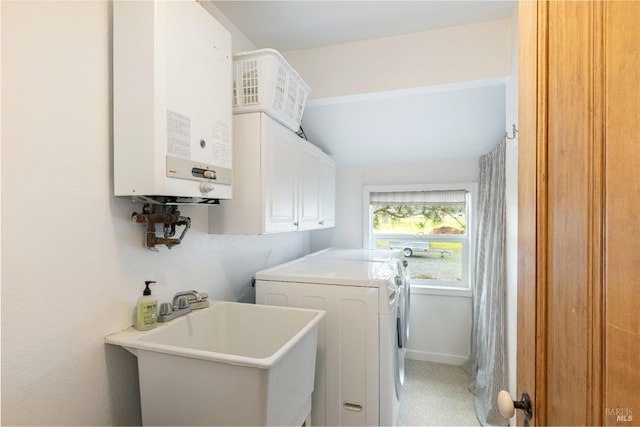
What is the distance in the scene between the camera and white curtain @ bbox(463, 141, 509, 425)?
84.9 inches

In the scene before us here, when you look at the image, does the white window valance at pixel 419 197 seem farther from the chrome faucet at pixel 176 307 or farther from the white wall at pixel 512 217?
the chrome faucet at pixel 176 307

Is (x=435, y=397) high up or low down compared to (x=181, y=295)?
down

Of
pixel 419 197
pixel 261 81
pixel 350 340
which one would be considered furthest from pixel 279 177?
pixel 419 197

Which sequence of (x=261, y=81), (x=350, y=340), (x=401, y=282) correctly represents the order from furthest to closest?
(x=401, y=282) → (x=350, y=340) → (x=261, y=81)

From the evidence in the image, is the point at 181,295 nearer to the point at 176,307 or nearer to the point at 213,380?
the point at 176,307

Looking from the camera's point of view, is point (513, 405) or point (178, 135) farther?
point (178, 135)

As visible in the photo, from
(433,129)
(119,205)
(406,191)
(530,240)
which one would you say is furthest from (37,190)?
(406,191)

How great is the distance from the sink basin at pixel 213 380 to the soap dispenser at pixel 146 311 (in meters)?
0.03

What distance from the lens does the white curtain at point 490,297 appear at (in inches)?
84.9

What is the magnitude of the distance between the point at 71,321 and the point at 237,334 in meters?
0.73

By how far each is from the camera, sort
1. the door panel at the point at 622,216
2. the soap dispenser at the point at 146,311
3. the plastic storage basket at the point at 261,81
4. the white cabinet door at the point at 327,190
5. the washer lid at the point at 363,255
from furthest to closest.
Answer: the white cabinet door at the point at 327,190 → the washer lid at the point at 363,255 → the plastic storage basket at the point at 261,81 → the soap dispenser at the point at 146,311 → the door panel at the point at 622,216

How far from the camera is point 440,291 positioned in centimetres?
312

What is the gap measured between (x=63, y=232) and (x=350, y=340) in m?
1.40

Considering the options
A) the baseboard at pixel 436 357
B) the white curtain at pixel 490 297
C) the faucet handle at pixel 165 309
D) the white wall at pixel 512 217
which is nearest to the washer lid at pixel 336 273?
the faucet handle at pixel 165 309
